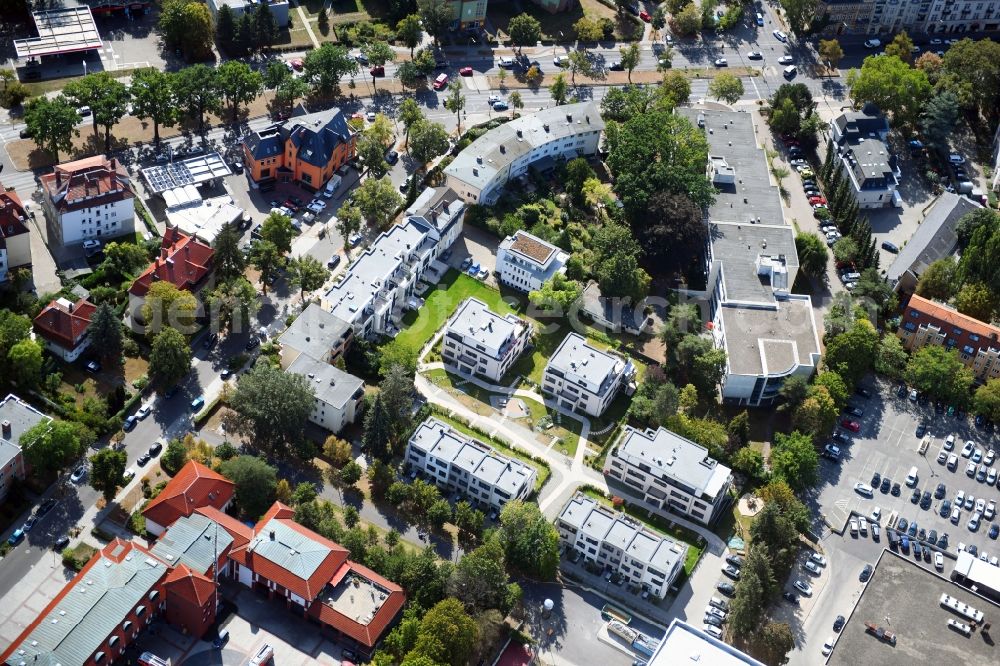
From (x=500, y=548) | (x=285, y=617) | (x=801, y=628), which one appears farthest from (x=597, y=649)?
(x=285, y=617)

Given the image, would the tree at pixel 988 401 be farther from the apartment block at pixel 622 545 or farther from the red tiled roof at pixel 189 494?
the red tiled roof at pixel 189 494

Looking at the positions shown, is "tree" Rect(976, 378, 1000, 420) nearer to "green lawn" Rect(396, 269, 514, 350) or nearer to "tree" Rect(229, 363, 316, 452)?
"green lawn" Rect(396, 269, 514, 350)

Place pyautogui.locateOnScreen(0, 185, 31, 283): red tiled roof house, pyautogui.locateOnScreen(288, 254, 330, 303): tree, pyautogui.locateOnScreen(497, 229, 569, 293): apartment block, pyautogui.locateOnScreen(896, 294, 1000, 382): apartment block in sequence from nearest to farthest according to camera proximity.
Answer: pyautogui.locateOnScreen(0, 185, 31, 283): red tiled roof house → pyautogui.locateOnScreen(288, 254, 330, 303): tree → pyautogui.locateOnScreen(896, 294, 1000, 382): apartment block → pyautogui.locateOnScreen(497, 229, 569, 293): apartment block

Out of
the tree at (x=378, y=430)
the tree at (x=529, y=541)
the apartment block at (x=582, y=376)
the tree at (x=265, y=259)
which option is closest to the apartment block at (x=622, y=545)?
the tree at (x=529, y=541)

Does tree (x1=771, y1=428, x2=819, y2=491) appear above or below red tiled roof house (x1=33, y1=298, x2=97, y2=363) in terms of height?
below

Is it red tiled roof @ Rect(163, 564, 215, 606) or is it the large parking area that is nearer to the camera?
red tiled roof @ Rect(163, 564, 215, 606)

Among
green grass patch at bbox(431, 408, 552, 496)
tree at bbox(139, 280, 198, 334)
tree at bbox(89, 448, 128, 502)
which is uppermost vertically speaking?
tree at bbox(139, 280, 198, 334)

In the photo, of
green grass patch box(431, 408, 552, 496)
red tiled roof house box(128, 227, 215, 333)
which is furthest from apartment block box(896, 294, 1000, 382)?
red tiled roof house box(128, 227, 215, 333)

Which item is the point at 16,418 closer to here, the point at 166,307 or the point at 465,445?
the point at 166,307
